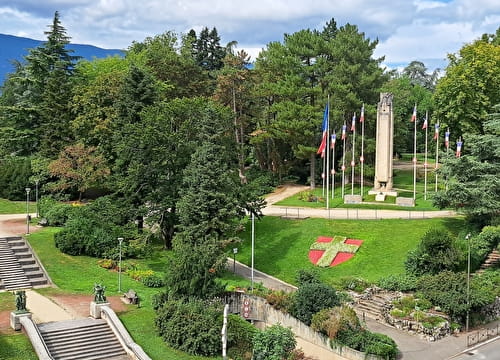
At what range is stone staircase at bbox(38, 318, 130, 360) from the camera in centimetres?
2470

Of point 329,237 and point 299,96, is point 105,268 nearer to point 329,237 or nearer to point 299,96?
point 329,237

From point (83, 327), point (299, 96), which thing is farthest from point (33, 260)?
point (299, 96)

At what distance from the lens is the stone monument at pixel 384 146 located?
5025 cm

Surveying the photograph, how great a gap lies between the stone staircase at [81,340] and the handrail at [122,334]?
0.25 metres

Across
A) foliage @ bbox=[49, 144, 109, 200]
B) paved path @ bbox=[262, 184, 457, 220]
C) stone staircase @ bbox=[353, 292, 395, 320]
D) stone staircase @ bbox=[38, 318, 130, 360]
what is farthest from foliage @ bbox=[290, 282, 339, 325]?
foliage @ bbox=[49, 144, 109, 200]

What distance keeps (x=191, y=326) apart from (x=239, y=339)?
246cm

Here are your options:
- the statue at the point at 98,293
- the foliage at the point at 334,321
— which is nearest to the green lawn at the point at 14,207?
the statue at the point at 98,293

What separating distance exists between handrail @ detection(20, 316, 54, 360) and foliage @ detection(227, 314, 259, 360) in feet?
25.7

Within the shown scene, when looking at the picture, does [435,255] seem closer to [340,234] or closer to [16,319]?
[340,234]

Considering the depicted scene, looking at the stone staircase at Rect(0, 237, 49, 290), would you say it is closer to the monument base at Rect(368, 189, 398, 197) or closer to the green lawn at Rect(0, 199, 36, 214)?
the green lawn at Rect(0, 199, 36, 214)

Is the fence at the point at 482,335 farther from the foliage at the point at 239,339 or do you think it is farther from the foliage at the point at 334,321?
the foliage at the point at 239,339

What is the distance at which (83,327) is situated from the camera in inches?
1040

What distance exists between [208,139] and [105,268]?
1116cm

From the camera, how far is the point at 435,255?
3441 cm
